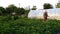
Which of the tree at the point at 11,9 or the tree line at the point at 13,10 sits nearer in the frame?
the tree line at the point at 13,10

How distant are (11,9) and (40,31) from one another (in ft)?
82.2

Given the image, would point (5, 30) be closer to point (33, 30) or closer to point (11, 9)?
point (33, 30)

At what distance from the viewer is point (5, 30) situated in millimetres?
5363

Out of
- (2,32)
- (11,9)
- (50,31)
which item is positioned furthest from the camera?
(11,9)

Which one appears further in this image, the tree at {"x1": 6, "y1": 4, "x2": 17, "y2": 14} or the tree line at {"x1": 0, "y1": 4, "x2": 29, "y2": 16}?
the tree at {"x1": 6, "y1": 4, "x2": 17, "y2": 14}

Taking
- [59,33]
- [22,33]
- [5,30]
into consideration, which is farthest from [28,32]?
[59,33]

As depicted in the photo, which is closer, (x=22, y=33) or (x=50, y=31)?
(x=22, y=33)

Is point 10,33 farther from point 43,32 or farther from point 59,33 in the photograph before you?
point 59,33

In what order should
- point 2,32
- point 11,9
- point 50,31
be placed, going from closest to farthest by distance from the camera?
point 2,32 < point 50,31 < point 11,9

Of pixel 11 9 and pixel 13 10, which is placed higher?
pixel 11 9

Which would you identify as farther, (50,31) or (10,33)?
(50,31)

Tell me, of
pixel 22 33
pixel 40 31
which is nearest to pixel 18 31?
pixel 22 33

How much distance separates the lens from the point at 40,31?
5.52m

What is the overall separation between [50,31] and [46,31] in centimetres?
25
